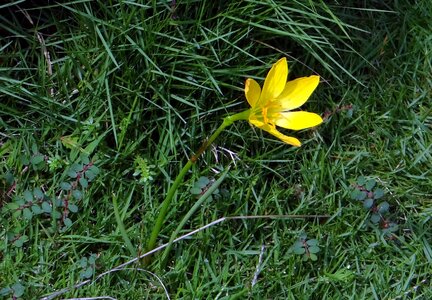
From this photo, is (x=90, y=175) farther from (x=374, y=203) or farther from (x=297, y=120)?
(x=374, y=203)

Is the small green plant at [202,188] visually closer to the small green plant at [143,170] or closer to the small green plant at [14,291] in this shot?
the small green plant at [143,170]

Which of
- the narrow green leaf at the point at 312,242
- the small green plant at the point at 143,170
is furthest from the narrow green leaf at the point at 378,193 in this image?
the small green plant at the point at 143,170

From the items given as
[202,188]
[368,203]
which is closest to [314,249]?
[368,203]

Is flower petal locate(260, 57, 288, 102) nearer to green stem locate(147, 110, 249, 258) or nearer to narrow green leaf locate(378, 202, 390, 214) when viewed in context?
green stem locate(147, 110, 249, 258)

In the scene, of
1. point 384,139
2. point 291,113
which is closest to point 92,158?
point 291,113

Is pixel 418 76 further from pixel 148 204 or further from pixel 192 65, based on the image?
pixel 148 204

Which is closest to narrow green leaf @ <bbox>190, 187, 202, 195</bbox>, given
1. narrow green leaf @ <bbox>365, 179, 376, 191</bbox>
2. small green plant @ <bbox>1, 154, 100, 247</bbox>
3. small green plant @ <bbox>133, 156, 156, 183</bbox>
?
small green plant @ <bbox>133, 156, 156, 183</bbox>
